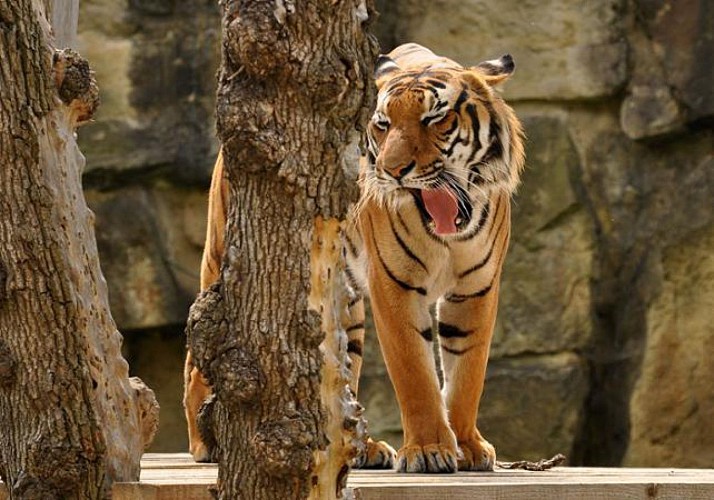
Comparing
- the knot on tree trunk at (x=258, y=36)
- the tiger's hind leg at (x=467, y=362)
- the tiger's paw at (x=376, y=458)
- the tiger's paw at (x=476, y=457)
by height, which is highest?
the knot on tree trunk at (x=258, y=36)

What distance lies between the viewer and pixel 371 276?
4691 mm

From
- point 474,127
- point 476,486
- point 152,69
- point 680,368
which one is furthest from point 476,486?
point 152,69

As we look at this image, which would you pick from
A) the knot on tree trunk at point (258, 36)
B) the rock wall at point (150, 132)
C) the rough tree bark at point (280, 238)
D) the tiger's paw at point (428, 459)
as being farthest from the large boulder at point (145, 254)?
the knot on tree trunk at point (258, 36)

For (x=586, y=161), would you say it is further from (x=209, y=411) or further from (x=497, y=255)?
(x=209, y=411)

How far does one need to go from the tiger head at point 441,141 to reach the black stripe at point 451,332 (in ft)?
1.14

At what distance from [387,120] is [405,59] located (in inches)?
30.5

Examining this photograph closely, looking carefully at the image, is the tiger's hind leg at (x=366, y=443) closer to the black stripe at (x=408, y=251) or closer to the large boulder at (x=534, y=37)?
the black stripe at (x=408, y=251)

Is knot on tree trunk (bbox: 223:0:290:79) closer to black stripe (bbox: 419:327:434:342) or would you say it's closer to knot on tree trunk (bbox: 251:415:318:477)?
knot on tree trunk (bbox: 251:415:318:477)

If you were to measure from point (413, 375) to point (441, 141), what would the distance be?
29.1 inches

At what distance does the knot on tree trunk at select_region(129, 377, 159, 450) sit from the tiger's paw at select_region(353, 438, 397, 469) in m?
1.10

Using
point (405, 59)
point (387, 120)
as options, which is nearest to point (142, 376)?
point (405, 59)

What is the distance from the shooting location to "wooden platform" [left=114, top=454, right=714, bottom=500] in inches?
134

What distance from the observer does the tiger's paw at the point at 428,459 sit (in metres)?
4.29

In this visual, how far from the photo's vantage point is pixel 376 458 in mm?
4637
